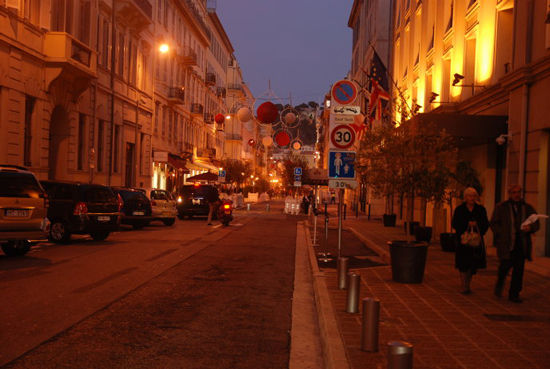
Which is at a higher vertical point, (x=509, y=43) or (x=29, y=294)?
(x=509, y=43)

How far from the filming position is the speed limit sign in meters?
10.7

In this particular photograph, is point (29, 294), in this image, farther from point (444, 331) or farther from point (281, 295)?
point (444, 331)

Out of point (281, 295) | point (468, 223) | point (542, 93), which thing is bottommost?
point (281, 295)

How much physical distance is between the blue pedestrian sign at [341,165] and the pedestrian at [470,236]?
7.62ft

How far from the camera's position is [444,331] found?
21.9ft

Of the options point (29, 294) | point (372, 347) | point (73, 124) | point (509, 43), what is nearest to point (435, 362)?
point (372, 347)

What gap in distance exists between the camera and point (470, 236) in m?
→ 9.04

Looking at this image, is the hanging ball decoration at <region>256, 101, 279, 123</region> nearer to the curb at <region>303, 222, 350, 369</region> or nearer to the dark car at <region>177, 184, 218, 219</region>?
the dark car at <region>177, 184, 218, 219</region>

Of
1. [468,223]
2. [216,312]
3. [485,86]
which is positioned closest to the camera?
[216,312]

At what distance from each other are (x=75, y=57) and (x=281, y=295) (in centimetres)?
1906

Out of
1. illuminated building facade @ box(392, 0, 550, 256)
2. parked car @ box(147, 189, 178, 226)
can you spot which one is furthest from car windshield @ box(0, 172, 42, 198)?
parked car @ box(147, 189, 178, 226)

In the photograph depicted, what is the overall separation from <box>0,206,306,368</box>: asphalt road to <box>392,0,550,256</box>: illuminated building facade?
19.6 ft

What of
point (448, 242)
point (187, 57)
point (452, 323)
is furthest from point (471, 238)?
point (187, 57)

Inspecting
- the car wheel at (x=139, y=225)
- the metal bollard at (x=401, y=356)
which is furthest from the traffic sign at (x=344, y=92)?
the car wheel at (x=139, y=225)
